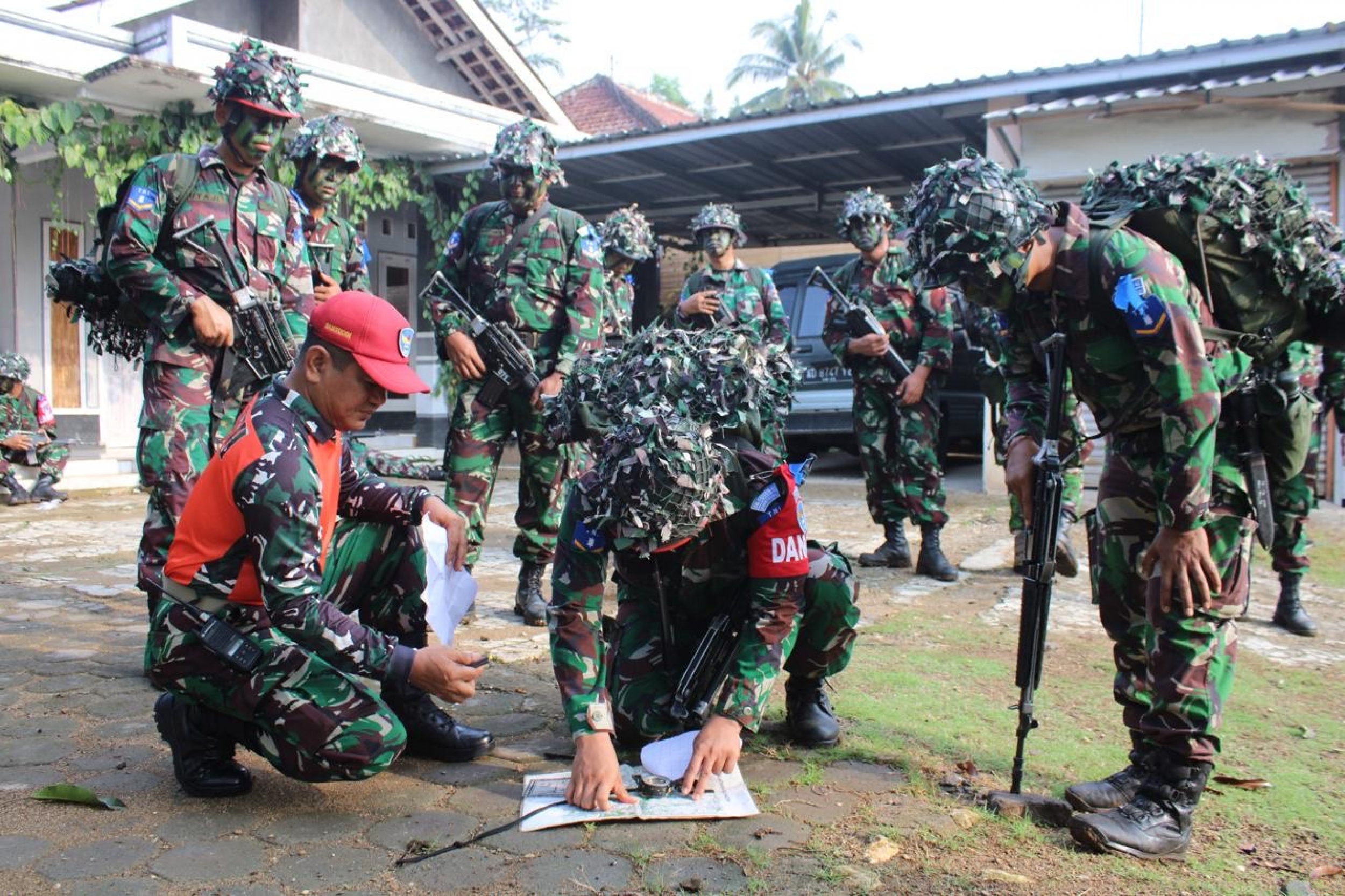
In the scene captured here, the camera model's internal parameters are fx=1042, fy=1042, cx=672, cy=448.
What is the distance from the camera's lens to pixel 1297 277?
2.60 meters

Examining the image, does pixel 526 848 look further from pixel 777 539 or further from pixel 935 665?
pixel 935 665

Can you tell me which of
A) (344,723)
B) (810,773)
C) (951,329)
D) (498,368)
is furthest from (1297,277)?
(951,329)

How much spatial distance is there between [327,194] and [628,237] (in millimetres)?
3150

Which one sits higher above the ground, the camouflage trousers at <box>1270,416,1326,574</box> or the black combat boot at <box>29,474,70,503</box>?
the camouflage trousers at <box>1270,416,1326,574</box>


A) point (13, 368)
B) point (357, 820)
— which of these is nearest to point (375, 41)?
point (13, 368)

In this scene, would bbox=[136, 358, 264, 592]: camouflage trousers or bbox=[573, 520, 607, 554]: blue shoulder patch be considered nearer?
bbox=[573, 520, 607, 554]: blue shoulder patch

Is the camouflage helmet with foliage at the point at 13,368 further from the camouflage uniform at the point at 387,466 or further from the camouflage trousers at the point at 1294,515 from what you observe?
the camouflage trousers at the point at 1294,515

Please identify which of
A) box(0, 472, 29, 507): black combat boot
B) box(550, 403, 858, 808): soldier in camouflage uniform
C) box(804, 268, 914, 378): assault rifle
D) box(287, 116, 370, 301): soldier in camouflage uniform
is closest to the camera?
box(550, 403, 858, 808): soldier in camouflage uniform

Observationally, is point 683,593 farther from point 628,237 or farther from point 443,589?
point 628,237

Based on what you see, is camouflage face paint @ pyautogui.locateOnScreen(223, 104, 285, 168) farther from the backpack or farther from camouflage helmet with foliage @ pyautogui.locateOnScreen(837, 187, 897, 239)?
camouflage helmet with foliage @ pyautogui.locateOnScreen(837, 187, 897, 239)

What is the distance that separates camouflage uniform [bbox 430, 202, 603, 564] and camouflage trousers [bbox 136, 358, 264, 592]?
114 cm

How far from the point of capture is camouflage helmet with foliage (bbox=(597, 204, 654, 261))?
805 centimetres

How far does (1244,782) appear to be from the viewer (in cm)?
290

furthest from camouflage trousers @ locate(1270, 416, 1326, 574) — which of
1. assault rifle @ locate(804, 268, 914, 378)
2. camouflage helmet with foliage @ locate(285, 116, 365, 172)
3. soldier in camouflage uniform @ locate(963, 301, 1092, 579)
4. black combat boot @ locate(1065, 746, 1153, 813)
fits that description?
camouflage helmet with foliage @ locate(285, 116, 365, 172)
